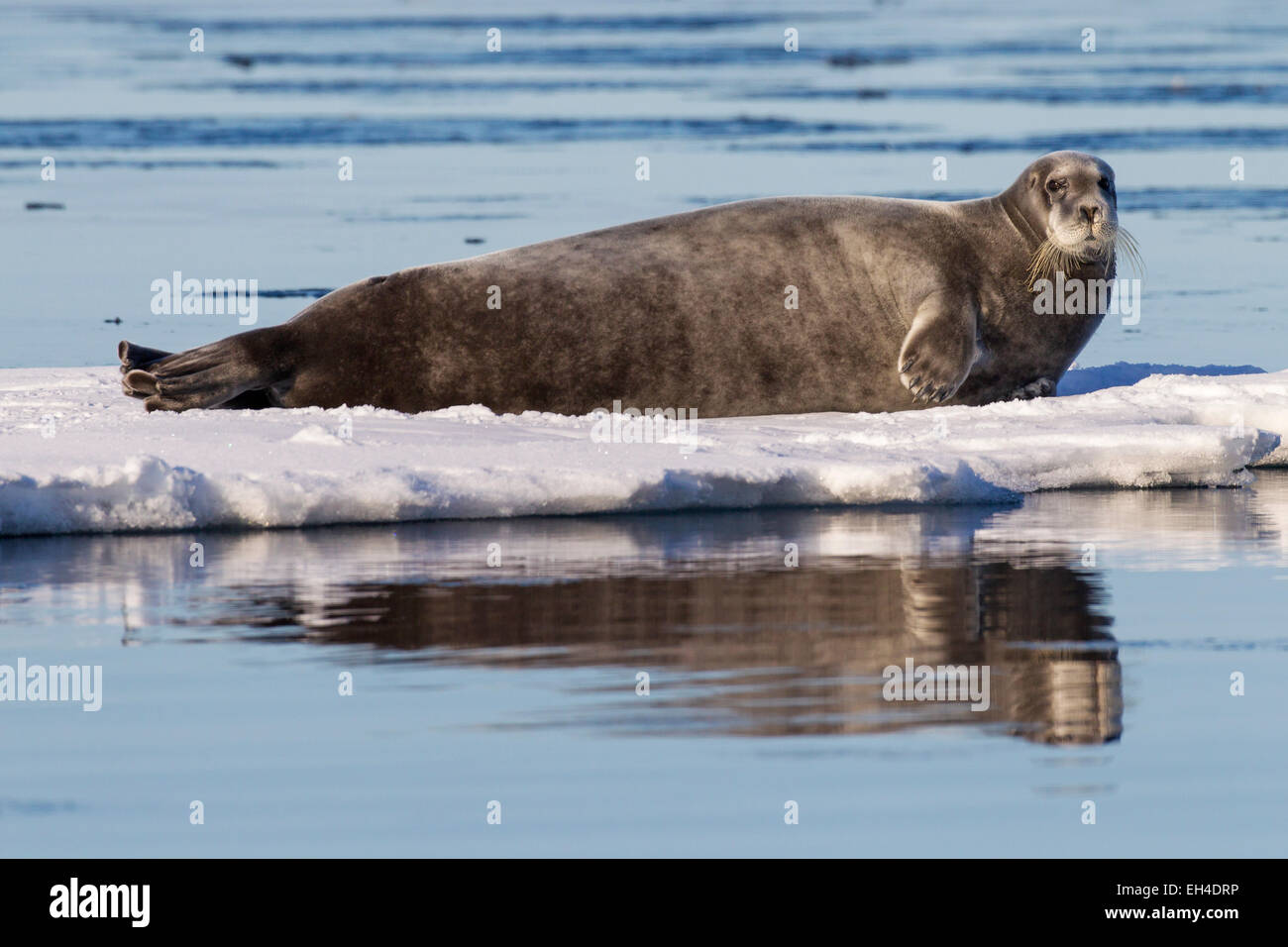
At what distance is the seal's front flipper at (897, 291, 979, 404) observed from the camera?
35.4 ft

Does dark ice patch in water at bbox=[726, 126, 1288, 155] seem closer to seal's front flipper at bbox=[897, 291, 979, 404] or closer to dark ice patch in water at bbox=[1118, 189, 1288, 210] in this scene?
dark ice patch in water at bbox=[1118, 189, 1288, 210]

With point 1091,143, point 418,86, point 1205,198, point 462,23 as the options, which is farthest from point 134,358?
point 462,23

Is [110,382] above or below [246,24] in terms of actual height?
below

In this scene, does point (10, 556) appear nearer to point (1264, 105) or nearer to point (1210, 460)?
point (1210, 460)

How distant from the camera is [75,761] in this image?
5012mm

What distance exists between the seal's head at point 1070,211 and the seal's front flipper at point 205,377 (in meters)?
3.78

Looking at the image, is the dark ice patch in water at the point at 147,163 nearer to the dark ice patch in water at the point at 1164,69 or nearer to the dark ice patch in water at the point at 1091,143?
the dark ice patch in water at the point at 1091,143

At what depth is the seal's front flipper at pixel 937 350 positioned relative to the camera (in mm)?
10805

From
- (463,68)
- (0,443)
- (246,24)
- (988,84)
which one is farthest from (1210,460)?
(246,24)

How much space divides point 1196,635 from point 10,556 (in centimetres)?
378

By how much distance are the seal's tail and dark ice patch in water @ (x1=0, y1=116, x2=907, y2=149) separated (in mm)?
13981

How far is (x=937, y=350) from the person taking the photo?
35.7 feet
